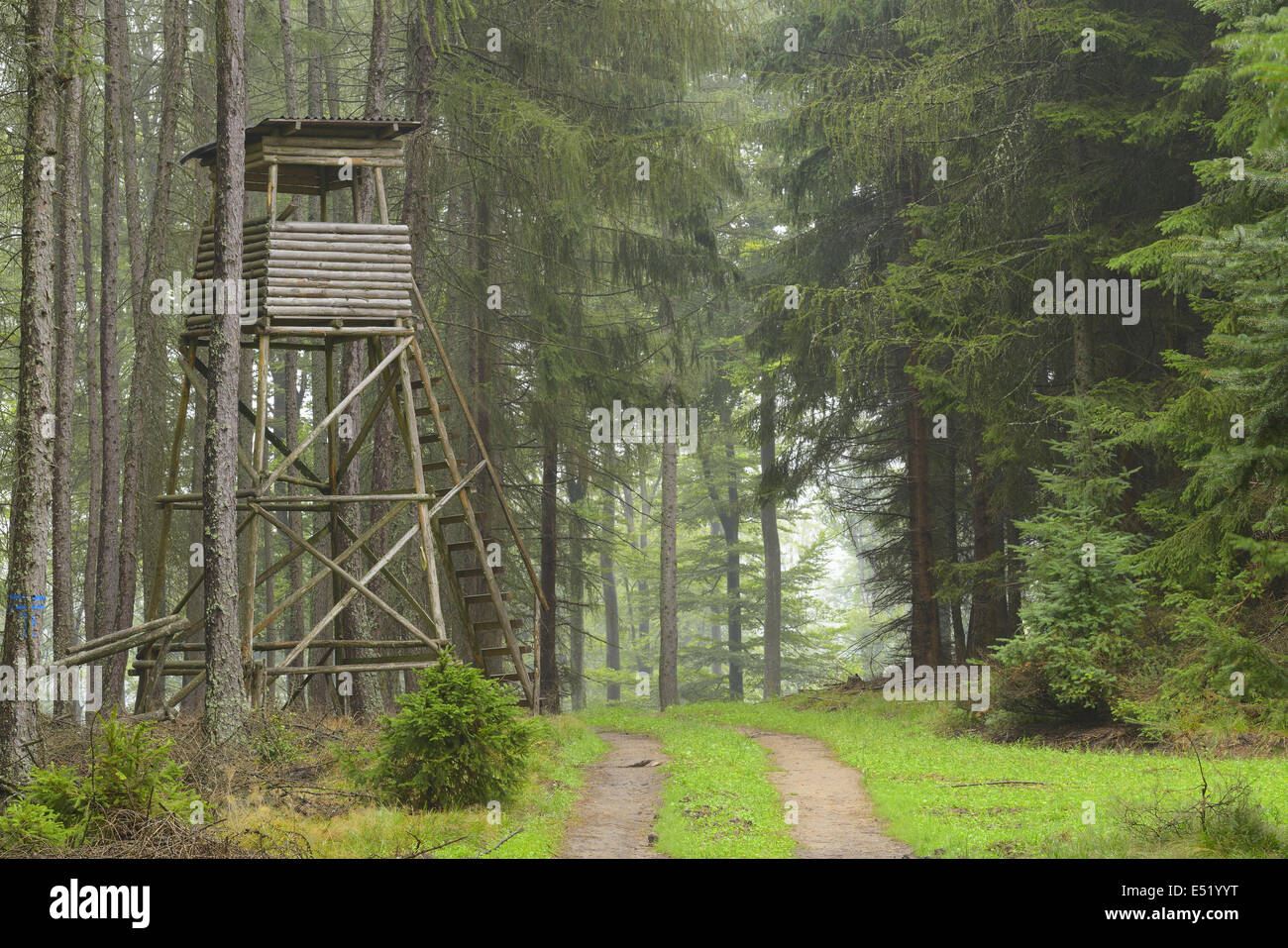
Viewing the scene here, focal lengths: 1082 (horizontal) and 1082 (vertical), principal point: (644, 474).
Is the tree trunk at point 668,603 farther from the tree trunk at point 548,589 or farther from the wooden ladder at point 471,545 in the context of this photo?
the wooden ladder at point 471,545

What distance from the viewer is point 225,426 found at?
10.7m

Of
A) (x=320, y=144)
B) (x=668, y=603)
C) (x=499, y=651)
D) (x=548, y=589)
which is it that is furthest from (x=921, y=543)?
(x=320, y=144)

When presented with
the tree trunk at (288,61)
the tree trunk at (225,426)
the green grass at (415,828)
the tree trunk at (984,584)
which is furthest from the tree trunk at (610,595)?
the green grass at (415,828)

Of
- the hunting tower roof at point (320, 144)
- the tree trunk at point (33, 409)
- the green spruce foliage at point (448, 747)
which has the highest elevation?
the hunting tower roof at point (320, 144)

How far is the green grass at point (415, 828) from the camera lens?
8070 millimetres

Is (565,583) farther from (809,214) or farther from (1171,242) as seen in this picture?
(1171,242)

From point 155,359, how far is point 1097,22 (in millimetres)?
15061

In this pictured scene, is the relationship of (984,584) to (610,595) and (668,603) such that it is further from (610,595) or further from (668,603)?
(610,595)

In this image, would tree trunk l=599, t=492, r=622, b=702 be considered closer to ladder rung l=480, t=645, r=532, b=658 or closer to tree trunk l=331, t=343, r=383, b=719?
ladder rung l=480, t=645, r=532, b=658

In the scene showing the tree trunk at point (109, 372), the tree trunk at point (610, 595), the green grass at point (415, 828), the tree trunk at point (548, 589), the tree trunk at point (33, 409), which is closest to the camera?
the green grass at point (415, 828)

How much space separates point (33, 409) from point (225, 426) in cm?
194

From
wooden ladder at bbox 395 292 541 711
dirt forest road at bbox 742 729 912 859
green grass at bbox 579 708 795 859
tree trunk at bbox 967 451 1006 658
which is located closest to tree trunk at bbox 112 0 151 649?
wooden ladder at bbox 395 292 541 711

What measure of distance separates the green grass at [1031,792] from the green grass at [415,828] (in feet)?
9.98

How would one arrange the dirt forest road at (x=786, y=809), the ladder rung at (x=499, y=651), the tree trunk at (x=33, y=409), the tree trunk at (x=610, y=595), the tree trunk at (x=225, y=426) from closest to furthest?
1. the dirt forest road at (x=786, y=809)
2. the tree trunk at (x=33, y=409)
3. the tree trunk at (x=225, y=426)
4. the ladder rung at (x=499, y=651)
5. the tree trunk at (x=610, y=595)
